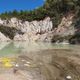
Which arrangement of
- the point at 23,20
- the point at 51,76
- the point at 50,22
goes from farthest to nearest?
the point at 23,20 → the point at 50,22 → the point at 51,76

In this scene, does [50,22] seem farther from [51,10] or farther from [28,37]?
[28,37]

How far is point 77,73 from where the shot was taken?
17.6m

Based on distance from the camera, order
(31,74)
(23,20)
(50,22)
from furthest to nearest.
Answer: (23,20), (50,22), (31,74)

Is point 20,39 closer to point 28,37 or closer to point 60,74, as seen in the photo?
point 28,37

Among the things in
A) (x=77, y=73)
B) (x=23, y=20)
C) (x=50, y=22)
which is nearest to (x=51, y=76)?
(x=77, y=73)

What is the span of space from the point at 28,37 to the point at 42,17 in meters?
13.7

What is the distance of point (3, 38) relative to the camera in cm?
11694

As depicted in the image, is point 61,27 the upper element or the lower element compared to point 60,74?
upper

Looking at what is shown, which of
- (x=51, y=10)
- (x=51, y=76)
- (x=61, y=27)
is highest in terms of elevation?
(x=51, y=10)

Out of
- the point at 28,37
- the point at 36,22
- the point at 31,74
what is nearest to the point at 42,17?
the point at 36,22

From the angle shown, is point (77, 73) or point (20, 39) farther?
point (20, 39)

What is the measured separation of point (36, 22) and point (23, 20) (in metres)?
7.96

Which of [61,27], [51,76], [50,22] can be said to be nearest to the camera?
[51,76]

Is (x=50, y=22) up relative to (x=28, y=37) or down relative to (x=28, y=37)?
up
